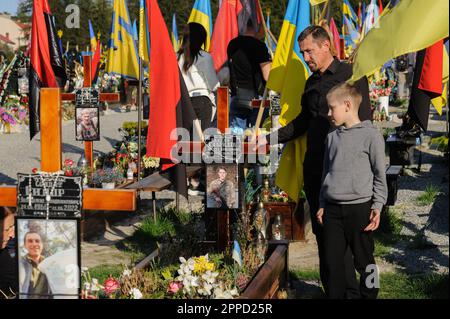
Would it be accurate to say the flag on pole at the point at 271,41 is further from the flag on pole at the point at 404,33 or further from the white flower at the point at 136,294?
the white flower at the point at 136,294

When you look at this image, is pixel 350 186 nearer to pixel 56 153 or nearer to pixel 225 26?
pixel 56 153

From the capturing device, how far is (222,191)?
584 cm

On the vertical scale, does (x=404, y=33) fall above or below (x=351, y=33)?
below

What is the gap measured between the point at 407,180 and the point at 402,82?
59.2 ft

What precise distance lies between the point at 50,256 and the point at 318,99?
6.61 ft

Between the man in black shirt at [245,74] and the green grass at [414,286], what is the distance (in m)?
2.83

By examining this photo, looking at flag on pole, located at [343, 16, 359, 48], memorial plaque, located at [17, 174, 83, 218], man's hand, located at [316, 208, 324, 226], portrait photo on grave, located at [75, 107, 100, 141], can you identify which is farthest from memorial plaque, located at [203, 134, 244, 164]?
flag on pole, located at [343, 16, 359, 48]

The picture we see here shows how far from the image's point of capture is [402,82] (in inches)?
1129

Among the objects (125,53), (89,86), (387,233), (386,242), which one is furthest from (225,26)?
(386,242)

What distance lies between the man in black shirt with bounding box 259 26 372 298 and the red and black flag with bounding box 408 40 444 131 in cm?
77

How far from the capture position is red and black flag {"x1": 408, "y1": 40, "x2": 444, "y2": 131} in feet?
17.6

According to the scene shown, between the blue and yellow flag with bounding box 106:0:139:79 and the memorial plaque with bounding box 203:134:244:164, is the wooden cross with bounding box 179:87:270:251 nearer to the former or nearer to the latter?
the memorial plaque with bounding box 203:134:244:164

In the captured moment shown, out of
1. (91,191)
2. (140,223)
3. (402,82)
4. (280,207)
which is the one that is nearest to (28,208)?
(91,191)

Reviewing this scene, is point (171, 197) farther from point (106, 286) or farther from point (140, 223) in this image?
point (106, 286)
